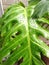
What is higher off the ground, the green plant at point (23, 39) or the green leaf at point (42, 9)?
the green leaf at point (42, 9)

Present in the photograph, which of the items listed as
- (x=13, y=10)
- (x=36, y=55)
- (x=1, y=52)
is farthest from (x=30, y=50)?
(x=13, y=10)

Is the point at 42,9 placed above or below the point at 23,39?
above

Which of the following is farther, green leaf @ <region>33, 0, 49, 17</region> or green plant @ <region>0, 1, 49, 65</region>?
green plant @ <region>0, 1, 49, 65</region>

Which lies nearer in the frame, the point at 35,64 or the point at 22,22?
the point at 35,64

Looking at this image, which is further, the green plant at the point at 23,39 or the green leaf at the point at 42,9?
the green plant at the point at 23,39

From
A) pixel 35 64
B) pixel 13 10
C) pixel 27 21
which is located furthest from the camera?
pixel 13 10

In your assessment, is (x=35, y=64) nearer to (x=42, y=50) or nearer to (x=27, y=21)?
(x=42, y=50)

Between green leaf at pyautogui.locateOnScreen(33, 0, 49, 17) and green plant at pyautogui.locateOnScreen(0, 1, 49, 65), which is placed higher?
green leaf at pyautogui.locateOnScreen(33, 0, 49, 17)

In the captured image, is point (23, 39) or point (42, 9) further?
point (23, 39)
